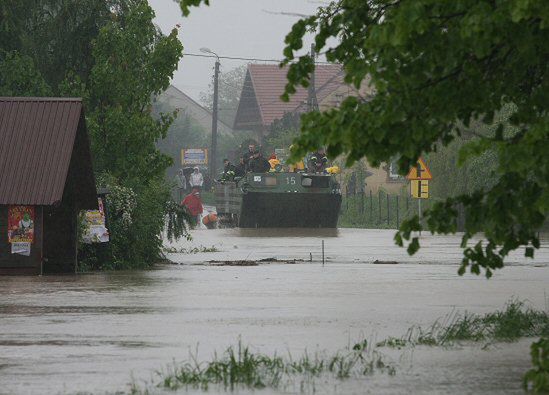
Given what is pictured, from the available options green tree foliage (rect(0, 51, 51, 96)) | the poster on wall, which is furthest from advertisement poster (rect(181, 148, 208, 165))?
the poster on wall

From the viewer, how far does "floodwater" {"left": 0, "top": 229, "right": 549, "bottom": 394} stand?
12195 millimetres

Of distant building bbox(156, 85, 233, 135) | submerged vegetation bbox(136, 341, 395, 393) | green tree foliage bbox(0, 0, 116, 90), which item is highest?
distant building bbox(156, 85, 233, 135)

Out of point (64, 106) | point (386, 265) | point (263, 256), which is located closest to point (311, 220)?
point (263, 256)

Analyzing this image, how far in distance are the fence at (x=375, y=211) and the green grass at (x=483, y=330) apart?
40658 mm

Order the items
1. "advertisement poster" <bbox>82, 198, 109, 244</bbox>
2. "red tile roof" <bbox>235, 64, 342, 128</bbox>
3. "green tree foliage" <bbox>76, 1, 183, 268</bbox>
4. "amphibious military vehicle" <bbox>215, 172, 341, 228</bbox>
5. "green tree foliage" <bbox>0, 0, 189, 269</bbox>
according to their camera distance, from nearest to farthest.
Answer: "advertisement poster" <bbox>82, 198, 109, 244</bbox>
"green tree foliage" <bbox>0, 0, 189, 269</bbox>
"green tree foliage" <bbox>76, 1, 183, 268</bbox>
"amphibious military vehicle" <bbox>215, 172, 341, 228</bbox>
"red tile roof" <bbox>235, 64, 342, 128</bbox>

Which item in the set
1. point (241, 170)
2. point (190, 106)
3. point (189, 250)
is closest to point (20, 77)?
point (189, 250)

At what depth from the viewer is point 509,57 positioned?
1093cm

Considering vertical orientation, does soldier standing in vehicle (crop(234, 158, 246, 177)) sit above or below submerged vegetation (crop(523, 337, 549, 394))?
above

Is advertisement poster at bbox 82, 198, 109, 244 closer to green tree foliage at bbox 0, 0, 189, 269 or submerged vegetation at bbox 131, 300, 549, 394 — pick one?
green tree foliage at bbox 0, 0, 189, 269

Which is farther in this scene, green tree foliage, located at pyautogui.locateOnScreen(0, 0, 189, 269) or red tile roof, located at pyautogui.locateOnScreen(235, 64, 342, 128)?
red tile roof, located at pyautogui.locateOnScreen(235, 64, 342, 128)

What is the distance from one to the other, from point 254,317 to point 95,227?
11.8 meters

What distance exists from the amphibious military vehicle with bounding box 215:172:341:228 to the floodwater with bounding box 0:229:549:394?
20.0m

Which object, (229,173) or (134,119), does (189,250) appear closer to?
(134,119)

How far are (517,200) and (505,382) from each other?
1728mm
